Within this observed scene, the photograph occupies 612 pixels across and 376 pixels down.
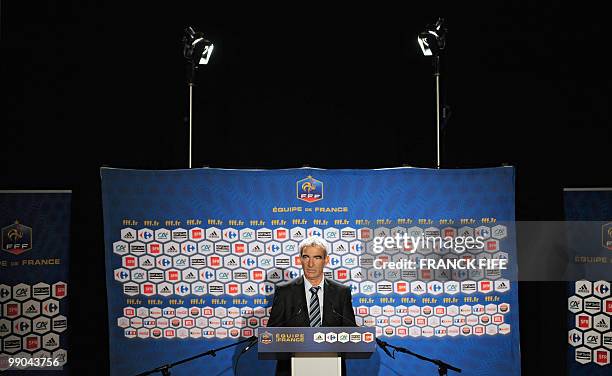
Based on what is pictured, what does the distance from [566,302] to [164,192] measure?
3.12 metres


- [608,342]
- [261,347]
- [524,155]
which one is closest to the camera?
[261,347]

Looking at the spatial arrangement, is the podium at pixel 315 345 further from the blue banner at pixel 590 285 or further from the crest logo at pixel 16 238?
the crest logo at pixel 16 238

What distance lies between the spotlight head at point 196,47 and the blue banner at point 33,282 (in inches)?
53.9

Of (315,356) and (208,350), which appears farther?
(208,350)

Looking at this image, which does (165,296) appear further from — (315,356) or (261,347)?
(315,356)

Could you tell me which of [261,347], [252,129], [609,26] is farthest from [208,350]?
[609,26]

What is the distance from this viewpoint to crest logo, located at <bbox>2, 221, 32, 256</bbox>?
3.90 m

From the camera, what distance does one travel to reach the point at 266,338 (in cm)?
337

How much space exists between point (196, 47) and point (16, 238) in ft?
6.20

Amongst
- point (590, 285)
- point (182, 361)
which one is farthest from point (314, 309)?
point (590, 285)

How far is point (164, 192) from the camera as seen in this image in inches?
159

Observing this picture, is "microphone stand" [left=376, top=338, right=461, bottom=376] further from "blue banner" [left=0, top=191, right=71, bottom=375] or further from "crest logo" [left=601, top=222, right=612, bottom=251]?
"blue banner" [left=0, top=191, right=71, bottom=375]

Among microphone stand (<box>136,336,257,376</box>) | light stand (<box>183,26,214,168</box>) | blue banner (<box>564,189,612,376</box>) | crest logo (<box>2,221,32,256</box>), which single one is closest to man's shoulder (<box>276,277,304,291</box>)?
microphone stand (<box>136,336,257,376</box>)

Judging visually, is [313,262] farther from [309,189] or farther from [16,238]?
[16,238]
